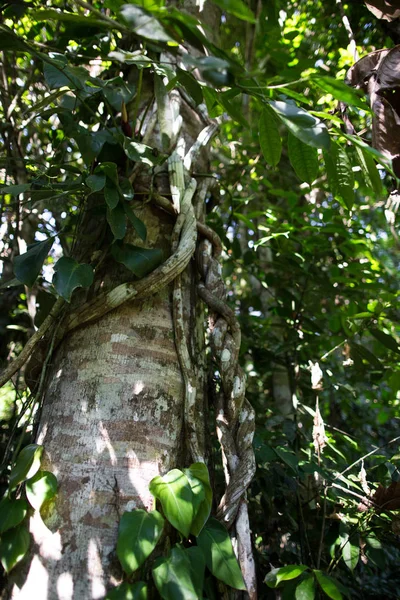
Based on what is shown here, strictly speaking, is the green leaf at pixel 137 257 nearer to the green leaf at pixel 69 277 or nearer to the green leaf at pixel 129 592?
the green leaf at pixel 69 277

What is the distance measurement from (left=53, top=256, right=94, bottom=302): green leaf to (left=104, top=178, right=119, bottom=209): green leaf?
Result: 5.5 inches

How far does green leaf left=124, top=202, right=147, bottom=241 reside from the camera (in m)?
1.04

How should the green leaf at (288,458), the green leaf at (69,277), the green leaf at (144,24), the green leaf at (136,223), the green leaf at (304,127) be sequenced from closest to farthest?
the green leaf at (144,24), the green leaf at (304,127), the green leaf at (69,277), the green leaf at (136,223), the green leaf at (288,458)

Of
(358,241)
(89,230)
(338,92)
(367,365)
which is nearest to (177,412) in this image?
(89,230)

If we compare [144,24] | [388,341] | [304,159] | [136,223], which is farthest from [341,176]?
[388,341]

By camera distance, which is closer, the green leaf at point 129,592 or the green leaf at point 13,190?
the green leaf at point 129,592

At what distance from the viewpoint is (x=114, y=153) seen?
1.21m

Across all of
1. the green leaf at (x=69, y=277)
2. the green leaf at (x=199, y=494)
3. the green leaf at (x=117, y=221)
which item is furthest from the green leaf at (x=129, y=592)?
the green leaf at (x=117, y=221)

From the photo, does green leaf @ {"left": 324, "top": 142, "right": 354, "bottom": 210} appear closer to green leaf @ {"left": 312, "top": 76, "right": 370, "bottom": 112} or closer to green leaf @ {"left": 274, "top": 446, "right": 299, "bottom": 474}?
green leaf @ {"left": 312, "top": 76, "right": 370, "bottom": 112}

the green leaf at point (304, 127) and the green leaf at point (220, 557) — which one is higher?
the green leaf at point (304, 127)

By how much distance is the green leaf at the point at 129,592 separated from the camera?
72 cm

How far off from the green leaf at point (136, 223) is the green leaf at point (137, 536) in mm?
548

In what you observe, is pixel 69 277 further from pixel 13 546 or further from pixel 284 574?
pixel 284 574

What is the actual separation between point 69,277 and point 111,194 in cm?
20
